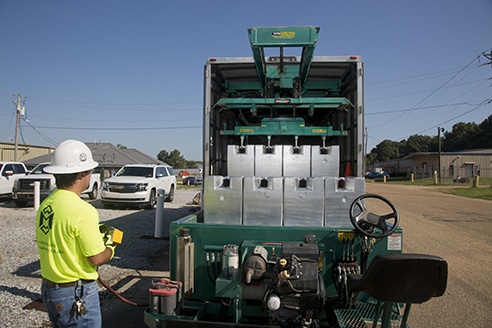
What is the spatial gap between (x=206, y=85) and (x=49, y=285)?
12.3ft

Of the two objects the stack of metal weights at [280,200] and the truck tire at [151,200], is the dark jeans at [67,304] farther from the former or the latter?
the truck tire at [151,200]

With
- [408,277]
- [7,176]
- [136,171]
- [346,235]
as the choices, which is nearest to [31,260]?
[346,235]

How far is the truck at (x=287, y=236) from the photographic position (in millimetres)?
3029

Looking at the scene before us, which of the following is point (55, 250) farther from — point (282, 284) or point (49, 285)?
point (282, 284)

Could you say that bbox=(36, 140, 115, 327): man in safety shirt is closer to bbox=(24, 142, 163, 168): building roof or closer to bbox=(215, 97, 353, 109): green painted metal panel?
bbox=(215, 97, 353, 109): green painted metal panel

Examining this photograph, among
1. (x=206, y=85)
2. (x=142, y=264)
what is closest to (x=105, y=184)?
(x=142, y=264)

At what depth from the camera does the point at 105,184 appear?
48.8 ft

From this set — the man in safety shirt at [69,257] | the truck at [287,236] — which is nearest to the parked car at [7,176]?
the truck at [287,236]

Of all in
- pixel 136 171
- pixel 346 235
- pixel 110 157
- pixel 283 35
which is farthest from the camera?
pixel 110 157

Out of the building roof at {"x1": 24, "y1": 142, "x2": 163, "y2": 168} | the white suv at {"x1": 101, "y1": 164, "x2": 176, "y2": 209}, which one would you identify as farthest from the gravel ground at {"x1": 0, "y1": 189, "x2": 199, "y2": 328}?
the building roof at {"x1": 24, "y1": 142, "x2": 163, "y2": 168}

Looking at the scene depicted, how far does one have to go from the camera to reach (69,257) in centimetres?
240

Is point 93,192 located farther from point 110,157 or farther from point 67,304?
point 110,157

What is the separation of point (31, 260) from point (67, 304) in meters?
5.37

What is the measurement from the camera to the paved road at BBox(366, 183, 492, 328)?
14.7ft
